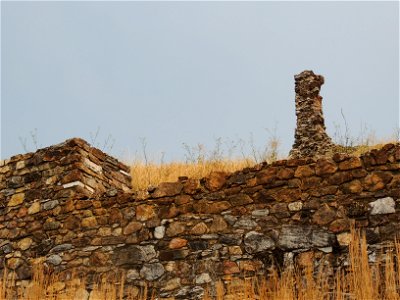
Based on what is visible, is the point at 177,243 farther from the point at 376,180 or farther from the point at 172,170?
the point at 172,170

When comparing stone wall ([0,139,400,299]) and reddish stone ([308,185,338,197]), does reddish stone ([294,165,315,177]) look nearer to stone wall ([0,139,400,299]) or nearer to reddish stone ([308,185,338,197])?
stone wall ([0,139,400,299])

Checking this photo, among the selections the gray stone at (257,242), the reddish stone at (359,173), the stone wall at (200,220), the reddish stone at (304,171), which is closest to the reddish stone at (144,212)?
the stone wall at (200,220)

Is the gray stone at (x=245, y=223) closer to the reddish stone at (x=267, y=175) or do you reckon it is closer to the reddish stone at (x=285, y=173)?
the reddish stone at (x=267, y=175)

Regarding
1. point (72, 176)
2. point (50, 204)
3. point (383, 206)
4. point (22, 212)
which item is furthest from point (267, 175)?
point (22, 212)

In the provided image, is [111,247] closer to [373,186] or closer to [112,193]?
[112,193]

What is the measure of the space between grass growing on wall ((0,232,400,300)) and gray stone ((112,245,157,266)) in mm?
249

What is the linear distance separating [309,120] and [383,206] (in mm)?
6458

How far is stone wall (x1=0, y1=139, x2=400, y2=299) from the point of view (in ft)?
18.9

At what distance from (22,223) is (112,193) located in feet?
4.91

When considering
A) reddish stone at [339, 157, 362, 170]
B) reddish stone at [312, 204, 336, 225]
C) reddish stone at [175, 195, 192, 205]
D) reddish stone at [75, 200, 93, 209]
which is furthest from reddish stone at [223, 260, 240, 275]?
reddish stone at [75, 200, 93, 209]

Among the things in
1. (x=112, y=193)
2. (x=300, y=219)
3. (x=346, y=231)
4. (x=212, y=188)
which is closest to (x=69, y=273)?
(x=112, y=193)

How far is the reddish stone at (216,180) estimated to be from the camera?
6.42m

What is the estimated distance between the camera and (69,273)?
6855 mm

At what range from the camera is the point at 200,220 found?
6.39 metres
